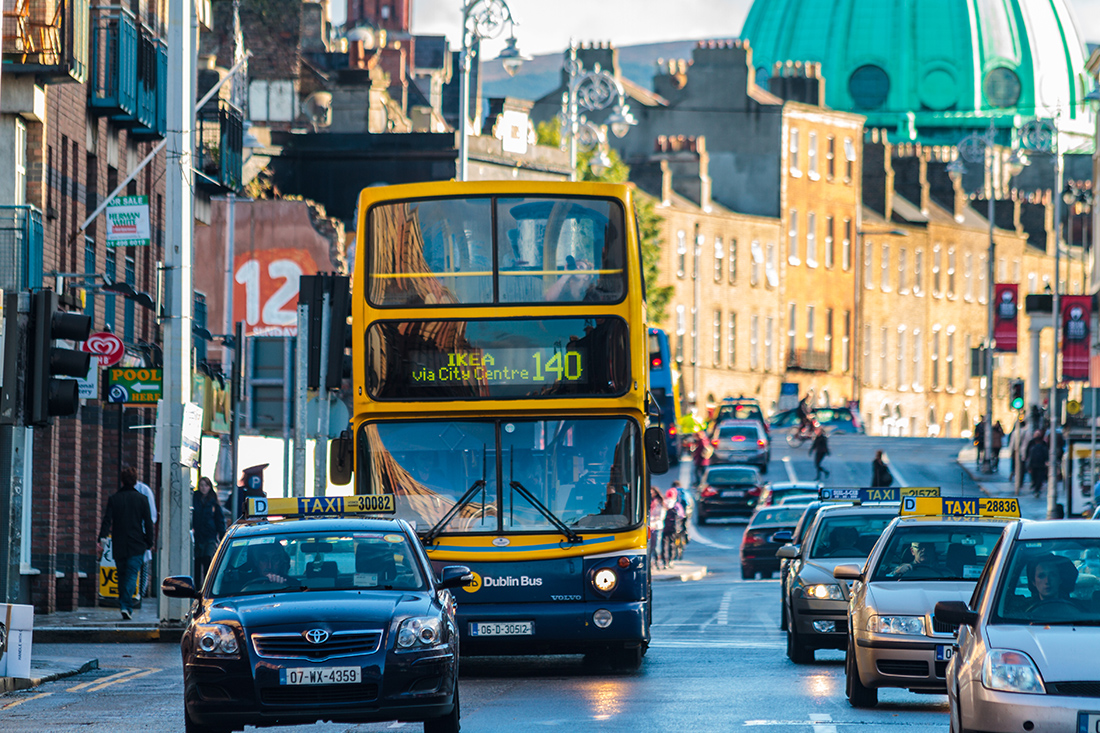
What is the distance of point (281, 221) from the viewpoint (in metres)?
62.6

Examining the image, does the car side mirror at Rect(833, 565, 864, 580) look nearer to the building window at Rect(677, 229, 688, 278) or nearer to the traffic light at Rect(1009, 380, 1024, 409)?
the traffic light at Rect(1009, 380, 1024, 409)

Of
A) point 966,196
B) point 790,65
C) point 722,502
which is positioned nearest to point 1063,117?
point 966,196

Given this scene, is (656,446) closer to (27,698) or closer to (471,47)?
(27,698)

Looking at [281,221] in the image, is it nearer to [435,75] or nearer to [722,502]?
[722,502]

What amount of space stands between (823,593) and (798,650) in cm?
94

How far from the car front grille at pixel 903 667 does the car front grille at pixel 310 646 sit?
413 cm

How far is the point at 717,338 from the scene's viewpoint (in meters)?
117

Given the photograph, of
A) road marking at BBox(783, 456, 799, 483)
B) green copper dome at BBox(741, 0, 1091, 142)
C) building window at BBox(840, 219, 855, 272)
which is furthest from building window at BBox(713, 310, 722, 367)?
green copper dome at BBox(741, 0, 1091, 142)

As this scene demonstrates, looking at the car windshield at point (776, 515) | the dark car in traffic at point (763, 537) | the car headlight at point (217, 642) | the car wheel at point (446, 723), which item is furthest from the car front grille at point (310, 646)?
the car windshield at point (776, 515)

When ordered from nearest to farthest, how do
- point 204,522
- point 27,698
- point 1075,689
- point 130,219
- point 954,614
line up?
point 1075,689 → point 954,614 → point 27,698 → point 130,219 → point 204,522

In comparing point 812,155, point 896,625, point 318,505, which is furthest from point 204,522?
point 812,155

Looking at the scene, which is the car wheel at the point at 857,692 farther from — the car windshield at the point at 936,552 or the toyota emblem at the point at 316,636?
the toyota emblem at the point at 316,636

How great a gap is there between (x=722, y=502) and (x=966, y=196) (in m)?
84.7

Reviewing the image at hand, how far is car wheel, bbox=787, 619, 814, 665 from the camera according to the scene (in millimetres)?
22031
